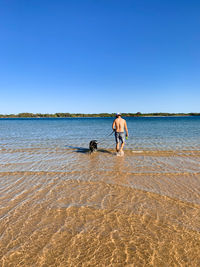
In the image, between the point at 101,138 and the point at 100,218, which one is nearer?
the point at 100,218

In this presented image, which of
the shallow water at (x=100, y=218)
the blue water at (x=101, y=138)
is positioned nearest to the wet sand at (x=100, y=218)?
the shallow water at (x=100, y=218)

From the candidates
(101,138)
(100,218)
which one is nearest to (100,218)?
(100,218)

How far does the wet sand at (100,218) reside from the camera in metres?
2.80

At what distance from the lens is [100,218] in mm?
3797

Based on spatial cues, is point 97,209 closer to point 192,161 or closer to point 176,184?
point 176,184

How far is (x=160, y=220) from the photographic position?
3670mm

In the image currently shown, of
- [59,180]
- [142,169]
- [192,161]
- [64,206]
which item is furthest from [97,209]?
[192,161]

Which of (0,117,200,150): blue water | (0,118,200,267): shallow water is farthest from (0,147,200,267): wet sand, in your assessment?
(0,117,200,150): blue water

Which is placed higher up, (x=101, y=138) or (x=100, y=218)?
(x=100, y=218)

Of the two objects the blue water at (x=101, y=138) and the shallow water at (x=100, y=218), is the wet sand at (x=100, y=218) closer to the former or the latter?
the shallow water at (x=100, y=218)

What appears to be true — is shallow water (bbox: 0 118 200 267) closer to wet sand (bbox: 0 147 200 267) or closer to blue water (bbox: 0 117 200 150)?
wet sand (bbox: 0 147 200 267)

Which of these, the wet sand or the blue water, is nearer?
the wet sand

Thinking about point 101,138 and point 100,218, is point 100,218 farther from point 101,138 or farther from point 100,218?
point 101,138

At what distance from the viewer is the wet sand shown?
2.80 meters
